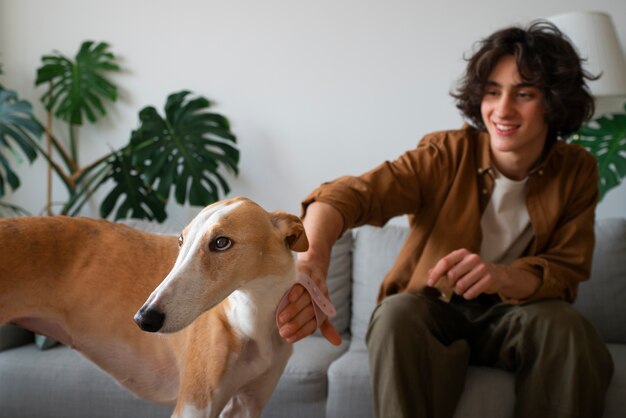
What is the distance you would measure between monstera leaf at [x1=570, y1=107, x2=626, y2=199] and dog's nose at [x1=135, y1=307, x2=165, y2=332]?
86.0 inches

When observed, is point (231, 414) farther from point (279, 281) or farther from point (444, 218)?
point (444, 218)

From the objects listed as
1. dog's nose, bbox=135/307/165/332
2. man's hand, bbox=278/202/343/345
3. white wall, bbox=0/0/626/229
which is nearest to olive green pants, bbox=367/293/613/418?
man's hand, bbox=278/202/343/345

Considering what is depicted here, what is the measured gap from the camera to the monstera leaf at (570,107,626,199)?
2.64 m

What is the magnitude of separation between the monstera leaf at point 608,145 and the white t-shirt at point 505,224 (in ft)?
3.40

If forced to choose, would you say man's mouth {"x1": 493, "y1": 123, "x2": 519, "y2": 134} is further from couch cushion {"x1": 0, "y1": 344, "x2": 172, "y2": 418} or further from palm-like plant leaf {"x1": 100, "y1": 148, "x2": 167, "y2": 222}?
palm-like plant leaf {"x1": 100, "y1": 148, "x2": 167, "y2": 222}

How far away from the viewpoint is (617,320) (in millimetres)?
2186

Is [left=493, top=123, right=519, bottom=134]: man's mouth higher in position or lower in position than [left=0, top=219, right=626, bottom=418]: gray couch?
higher

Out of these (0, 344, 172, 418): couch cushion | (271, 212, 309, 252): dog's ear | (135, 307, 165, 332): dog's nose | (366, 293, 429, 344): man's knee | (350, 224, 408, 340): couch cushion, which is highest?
(271, 212, 309, 252): dog's ear

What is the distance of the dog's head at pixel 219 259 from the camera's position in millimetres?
893

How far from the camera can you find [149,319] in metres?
0.87

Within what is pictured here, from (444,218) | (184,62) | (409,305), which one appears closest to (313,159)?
(184,62)

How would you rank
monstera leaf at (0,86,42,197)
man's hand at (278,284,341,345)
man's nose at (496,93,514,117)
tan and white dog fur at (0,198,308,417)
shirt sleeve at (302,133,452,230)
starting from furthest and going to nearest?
monstera leaf at (0,86,42,197) < man's nose at (496,93,514,117) < shirt sleeve at (302,133,452,230) < man's hand at (278,284,341,345) < tan and white dog fur at (0,198,308,417)

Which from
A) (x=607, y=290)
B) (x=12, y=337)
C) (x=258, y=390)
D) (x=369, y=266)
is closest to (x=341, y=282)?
(x=369, y=266)

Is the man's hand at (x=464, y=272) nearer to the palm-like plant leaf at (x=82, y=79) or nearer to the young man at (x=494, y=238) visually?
the young man at (x=494, y=238)
